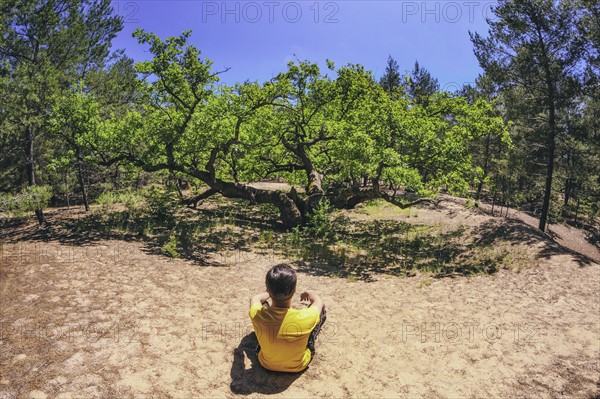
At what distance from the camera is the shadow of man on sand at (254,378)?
4336mm

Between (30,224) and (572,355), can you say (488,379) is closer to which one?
(572,355)

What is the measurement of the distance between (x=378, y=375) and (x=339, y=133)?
9796 millimetres

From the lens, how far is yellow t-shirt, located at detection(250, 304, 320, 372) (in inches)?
160

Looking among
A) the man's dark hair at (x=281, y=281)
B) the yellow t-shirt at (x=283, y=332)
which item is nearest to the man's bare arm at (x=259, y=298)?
the yellow t-shirt at (x=283, y=332)

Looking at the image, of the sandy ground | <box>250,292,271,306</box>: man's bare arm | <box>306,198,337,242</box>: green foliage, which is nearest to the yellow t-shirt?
<box>250,292,271,306</box>: man's bare arm

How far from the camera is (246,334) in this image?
223 inches

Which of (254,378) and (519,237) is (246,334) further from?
(519,237)

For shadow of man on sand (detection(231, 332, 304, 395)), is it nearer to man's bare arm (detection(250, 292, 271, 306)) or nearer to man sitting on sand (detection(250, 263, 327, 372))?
man sitting on sand (detection(250, 263, 327, 372))

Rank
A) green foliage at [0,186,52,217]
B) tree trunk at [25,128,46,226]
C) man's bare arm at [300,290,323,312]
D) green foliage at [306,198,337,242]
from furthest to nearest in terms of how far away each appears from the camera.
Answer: green foliage at [306,198,337,242] → tree trunk at [25,128,46,226] → green foliage at [0,186,52,217] → man's bare arm at [300,290,323,312]

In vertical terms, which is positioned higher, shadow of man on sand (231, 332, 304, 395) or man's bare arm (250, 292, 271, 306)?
man's bare arm (250, 292, 271, 306)

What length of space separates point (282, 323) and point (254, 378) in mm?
1130

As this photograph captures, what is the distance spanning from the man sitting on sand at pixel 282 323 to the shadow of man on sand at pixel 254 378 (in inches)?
6.6

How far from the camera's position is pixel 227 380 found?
4.51 meters

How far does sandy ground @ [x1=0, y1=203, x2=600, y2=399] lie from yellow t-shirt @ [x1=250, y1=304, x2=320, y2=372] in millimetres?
Answer: 328
